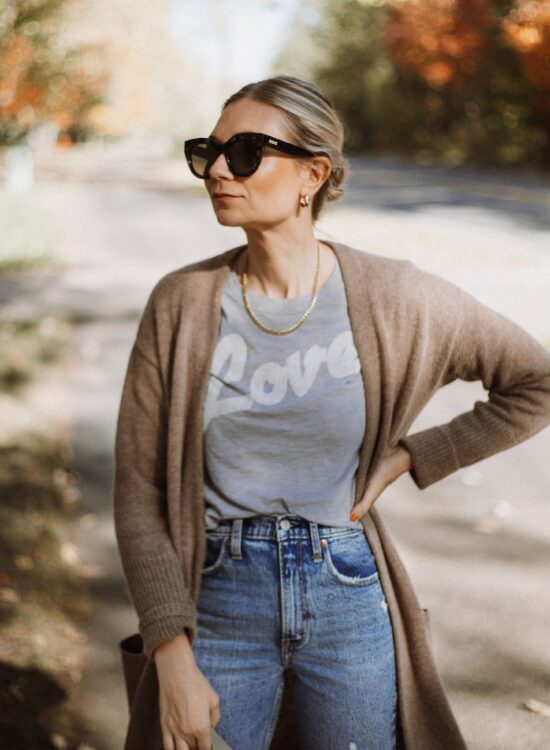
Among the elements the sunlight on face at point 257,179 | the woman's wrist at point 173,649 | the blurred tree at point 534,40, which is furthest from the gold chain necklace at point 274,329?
the blurred tree at point 534,40

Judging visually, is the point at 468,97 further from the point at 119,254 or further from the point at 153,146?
the point at 153,146

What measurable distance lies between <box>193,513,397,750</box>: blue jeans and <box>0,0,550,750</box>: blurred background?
2.67ft

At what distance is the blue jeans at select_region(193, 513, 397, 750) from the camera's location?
181 centimetres

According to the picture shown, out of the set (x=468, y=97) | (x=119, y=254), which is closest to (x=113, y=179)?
(x=468, y=97)

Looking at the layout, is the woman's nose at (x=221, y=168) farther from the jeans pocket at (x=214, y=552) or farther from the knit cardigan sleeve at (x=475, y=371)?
the jeans pocket at (x=214, y=552)

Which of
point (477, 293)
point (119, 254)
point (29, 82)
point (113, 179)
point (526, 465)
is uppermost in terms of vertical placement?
point (113, 179)

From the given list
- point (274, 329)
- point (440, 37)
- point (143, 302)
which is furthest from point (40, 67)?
point (440, 37)

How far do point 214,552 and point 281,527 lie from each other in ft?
0.55

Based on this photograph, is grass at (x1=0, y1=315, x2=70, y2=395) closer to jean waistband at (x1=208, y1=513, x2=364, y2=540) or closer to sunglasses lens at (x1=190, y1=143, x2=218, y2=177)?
sunglasses lens at (x1=190, y1=143, x2=218, y2=177)

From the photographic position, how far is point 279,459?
187 cm

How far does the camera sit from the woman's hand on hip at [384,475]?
189 centimetres

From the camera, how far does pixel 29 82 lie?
16859 millimetres

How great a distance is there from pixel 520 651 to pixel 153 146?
8066 cm

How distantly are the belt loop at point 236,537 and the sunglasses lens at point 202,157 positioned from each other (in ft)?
2.48
